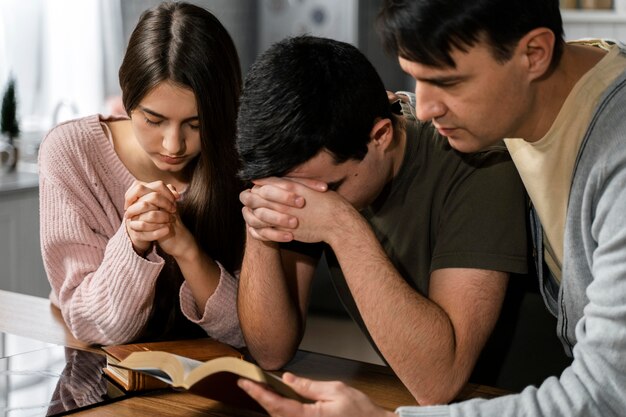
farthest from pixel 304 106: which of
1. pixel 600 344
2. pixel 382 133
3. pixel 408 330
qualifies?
pixel 600 344

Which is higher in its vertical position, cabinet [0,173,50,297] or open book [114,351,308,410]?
open book [114,351,308,410]

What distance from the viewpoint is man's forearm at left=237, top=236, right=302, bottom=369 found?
165 cm

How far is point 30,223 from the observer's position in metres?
3.83

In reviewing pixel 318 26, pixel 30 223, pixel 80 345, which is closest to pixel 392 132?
pixel 80 345

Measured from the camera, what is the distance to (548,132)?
1.37 metres

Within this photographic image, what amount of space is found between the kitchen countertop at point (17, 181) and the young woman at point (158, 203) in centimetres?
182

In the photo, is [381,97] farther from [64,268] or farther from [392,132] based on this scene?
[64,268]

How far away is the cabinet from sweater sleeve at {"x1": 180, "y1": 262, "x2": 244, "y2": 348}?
2.12 metres

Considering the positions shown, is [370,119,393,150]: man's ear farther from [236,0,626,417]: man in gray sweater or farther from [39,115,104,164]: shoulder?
[39,115,104,164]: shoulder

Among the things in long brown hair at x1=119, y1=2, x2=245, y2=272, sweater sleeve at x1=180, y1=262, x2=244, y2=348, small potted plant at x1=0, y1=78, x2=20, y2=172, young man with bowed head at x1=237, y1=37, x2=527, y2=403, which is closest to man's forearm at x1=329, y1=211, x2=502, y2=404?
young man with bowed head at x1=237, y1=37, x2=527, y2=403

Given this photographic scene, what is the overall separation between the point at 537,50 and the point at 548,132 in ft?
0.44

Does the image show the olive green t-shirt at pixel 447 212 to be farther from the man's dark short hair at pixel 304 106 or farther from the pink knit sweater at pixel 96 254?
the pink knit sweater at pixel 96 254

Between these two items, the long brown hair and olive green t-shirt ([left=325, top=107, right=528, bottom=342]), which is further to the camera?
the long brown hair

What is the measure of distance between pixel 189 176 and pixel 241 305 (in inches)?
14.8
